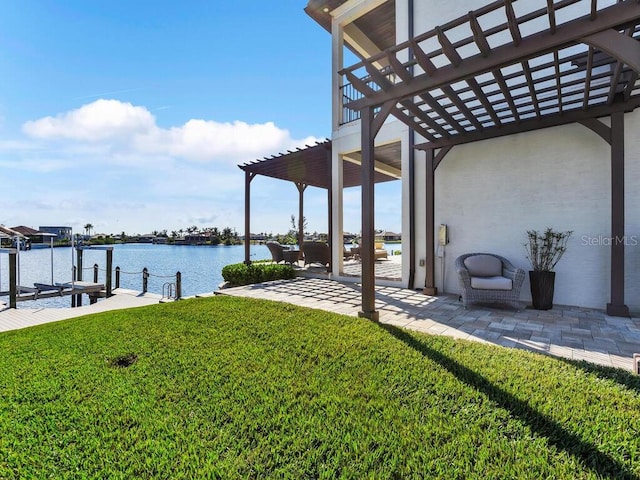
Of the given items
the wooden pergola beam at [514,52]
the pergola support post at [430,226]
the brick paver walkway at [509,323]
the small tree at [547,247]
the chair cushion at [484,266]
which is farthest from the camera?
the pergola support post at [430,226]

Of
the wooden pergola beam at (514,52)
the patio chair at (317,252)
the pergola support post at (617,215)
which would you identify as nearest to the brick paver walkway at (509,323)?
the pergola support post at (617,215)

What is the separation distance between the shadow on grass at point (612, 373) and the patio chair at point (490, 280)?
2.14 m

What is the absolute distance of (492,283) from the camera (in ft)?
16.4

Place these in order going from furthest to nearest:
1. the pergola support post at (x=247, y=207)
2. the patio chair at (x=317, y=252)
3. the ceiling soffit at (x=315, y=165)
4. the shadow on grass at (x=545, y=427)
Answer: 1. the pergola support post at (x=247, y=207)
2. the patio chair at (x=317, y=252)
3. the ceiling soffit at (x=315, y=165)
4. the shadow on grass at (x=545, y=427)

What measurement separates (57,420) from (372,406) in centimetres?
225

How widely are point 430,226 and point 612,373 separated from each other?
4.14 m

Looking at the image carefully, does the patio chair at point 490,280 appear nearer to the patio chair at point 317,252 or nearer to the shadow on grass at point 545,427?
the shadow on grass at point 545,427

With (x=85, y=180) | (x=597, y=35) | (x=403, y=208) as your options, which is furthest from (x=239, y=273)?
(x=85, y=180)

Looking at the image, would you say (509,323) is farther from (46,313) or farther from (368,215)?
(46,313)

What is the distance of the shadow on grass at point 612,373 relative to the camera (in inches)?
95.1

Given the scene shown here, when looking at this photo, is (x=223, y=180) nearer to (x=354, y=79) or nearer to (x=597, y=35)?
(x=354, y=79)

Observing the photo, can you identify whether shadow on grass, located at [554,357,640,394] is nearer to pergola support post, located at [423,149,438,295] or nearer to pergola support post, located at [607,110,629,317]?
pergola support post, located at [607,110,629,317]

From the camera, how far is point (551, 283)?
16.6 feet

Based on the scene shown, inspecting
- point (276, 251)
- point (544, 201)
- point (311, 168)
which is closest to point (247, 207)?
point (276, 251)
